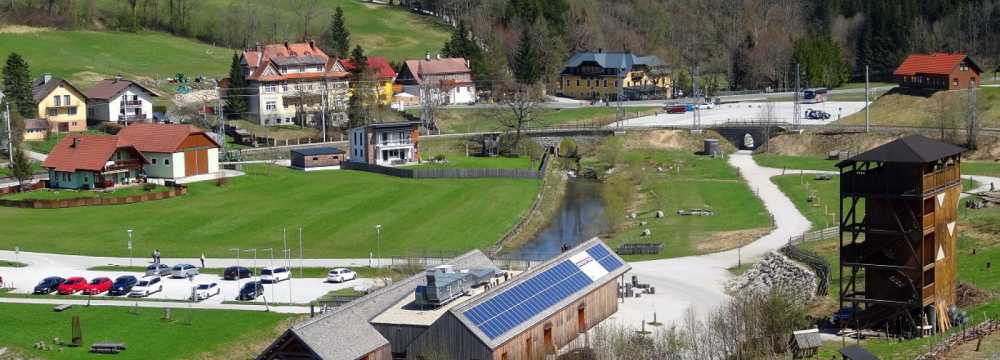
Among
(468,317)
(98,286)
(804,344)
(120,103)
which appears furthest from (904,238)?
(120,103)

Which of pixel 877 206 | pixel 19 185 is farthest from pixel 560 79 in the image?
pixel 877 206

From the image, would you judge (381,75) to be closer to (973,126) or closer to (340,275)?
(973,126)

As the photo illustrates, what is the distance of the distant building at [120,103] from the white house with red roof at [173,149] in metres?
17.8

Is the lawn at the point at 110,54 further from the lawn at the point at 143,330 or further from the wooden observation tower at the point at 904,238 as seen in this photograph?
the wooden observation tower at the point at 904,238

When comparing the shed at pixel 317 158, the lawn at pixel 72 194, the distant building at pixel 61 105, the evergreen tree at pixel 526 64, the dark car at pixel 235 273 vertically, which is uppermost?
the evergreen tree at pixel 526 64

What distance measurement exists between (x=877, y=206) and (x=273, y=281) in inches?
1116

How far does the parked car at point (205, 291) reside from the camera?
63.0m

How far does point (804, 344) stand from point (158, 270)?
33.9m

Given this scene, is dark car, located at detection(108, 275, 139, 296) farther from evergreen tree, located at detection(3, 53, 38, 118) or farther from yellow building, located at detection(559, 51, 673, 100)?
yellow building, located at detection(559, 51, 673, 100)

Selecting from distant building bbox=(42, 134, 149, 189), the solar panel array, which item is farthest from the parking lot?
distant building bbox=(42, 134, 149, 189)

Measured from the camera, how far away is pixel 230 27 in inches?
6762

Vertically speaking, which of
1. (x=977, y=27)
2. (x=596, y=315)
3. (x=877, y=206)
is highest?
(x=977, y=27)

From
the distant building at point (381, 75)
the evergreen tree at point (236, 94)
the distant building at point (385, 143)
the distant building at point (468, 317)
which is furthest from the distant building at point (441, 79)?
the distant building at point (468, 317)

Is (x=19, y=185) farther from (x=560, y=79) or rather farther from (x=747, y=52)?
→ (x=747, y=52)
